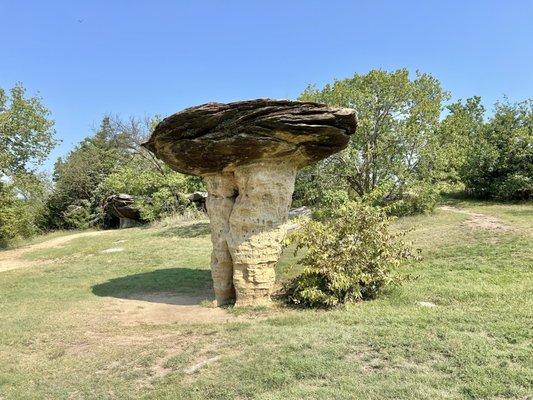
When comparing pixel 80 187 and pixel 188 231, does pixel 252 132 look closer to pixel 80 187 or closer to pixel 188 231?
pixel 188 231

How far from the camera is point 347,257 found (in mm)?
8586

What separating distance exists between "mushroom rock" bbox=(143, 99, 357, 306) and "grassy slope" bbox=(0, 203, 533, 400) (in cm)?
162

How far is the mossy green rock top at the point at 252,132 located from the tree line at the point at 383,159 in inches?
223

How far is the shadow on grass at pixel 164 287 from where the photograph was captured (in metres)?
10.9

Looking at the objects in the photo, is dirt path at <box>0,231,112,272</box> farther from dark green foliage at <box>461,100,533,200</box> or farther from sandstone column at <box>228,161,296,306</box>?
dark green foliage at <box>461,100,533,200</box>

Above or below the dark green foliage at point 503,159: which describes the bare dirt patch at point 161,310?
below

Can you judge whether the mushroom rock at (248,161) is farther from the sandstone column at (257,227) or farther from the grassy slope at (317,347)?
the grassy slope at (317,347)

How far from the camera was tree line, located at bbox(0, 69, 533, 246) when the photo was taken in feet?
64.5

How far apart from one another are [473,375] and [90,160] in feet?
130

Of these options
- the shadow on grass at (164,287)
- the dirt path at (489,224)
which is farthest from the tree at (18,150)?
the dirt path at (489,224)

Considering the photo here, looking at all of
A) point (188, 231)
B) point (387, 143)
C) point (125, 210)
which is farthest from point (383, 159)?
point (125, 210)

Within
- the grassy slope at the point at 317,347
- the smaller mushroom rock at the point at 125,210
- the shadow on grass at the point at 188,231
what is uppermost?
the smaller mushroom rock at the point at 125,210

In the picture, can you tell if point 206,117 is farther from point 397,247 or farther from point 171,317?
point 397,247

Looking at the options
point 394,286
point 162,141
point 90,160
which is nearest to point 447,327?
point 394,286
